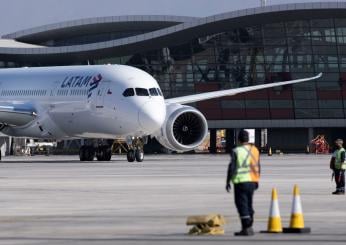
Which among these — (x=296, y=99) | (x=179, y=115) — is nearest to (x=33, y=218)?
(x=179, y=115)

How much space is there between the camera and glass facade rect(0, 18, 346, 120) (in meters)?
92.0

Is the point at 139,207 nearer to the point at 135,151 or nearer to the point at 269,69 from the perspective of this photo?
the point at 135,151

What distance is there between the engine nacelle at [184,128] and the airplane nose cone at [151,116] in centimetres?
225

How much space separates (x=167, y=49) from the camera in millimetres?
95375

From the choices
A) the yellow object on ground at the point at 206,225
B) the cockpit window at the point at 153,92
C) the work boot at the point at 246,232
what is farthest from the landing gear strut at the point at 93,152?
the work boot at the point at 246,232

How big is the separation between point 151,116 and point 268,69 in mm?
43014

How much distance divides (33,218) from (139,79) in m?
30.6

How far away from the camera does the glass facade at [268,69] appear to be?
9200 cm

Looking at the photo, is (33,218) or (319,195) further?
(319,195)

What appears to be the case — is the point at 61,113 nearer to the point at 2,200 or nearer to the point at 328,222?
the point at 2,200

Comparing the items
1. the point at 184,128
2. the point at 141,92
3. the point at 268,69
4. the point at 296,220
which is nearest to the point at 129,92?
the point at 141,92

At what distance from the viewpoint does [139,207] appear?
24656 millimetres

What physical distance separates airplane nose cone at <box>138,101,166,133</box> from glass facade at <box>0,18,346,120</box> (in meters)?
40.8

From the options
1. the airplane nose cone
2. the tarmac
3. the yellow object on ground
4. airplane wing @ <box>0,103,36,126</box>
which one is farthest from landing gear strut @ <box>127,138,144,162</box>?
the yellow object on ground
